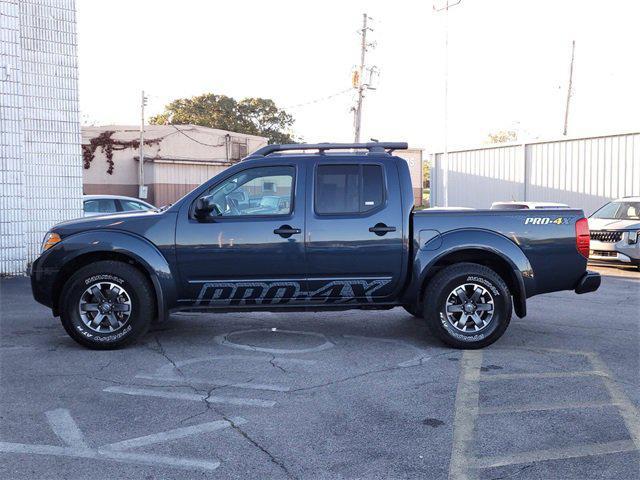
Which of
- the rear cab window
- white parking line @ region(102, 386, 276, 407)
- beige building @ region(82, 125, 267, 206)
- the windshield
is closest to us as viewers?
white parking line @ region(102, 386, 276, 407)

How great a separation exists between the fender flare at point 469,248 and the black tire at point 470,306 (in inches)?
5.8

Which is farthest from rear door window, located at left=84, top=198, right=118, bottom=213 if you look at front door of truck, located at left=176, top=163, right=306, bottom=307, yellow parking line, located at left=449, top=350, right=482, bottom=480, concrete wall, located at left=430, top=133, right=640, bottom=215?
concrete wall, located at left=430, top=133, right=640, bottom=215

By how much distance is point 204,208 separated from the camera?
607 cm

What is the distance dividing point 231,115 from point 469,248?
176 feet

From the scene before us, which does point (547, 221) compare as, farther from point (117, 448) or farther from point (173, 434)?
point (117, 448)

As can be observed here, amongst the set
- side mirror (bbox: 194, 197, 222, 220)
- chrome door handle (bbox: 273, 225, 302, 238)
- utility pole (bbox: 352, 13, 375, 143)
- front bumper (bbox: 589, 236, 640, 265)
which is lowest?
front bumper (bbox: 589, 236, 640, 265)

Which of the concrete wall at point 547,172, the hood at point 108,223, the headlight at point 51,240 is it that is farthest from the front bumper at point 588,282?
the concrete wall at point 547,172

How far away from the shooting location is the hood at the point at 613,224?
43.3 feet

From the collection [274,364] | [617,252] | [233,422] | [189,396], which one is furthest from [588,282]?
[617,252]

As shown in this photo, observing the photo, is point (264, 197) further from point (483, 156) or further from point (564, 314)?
point (483, 156)

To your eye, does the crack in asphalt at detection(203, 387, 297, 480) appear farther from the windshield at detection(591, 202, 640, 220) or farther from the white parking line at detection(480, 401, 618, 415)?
the windshield at detection(591, 202, 640, 220)

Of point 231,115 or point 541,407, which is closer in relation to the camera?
point 541,407

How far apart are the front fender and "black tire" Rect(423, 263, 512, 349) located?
8.37 ft

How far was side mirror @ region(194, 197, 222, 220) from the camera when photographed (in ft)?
19.9
